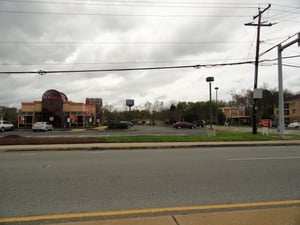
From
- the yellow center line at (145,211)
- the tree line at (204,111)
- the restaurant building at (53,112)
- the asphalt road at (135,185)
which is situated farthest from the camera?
the tree line at (204,111)

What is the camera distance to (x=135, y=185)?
6668mm

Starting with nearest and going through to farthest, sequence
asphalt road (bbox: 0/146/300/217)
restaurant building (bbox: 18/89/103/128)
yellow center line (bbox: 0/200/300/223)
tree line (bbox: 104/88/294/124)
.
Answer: yellow center line (bbox: 0/200/300/223) → asphalt road (bbox: 0/146/300/217) → restaurant building (bbox: 18/89/103/128) → tree line (bbox: 104/88/294/124)

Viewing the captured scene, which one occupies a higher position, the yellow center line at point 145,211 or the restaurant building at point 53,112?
the restaurant building at point 53,112

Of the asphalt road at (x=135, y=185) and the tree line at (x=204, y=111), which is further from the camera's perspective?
the tree line at (x=204, y=111)

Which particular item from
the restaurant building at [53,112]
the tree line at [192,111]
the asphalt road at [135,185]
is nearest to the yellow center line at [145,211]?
the asphalt road at [135,185]

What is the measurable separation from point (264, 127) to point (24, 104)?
4434 centimetres

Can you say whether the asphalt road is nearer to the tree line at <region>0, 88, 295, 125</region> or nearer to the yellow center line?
the yellow center line

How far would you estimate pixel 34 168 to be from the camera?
904 cm

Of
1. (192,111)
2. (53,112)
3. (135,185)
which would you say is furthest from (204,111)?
(135,185)

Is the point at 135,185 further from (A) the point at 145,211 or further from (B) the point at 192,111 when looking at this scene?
(B) the point at 192,111

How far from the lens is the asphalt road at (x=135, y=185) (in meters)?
5.24

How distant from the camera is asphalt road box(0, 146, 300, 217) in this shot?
5242 mm

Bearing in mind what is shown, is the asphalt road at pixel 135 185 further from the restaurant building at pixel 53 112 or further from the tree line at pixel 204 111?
the tree line at pixel 204 111

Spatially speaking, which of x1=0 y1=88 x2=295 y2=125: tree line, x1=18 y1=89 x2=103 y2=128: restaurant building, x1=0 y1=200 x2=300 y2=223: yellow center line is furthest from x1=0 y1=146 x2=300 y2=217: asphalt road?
x1=0 y1=88 x2=295 y2=125: tree line
